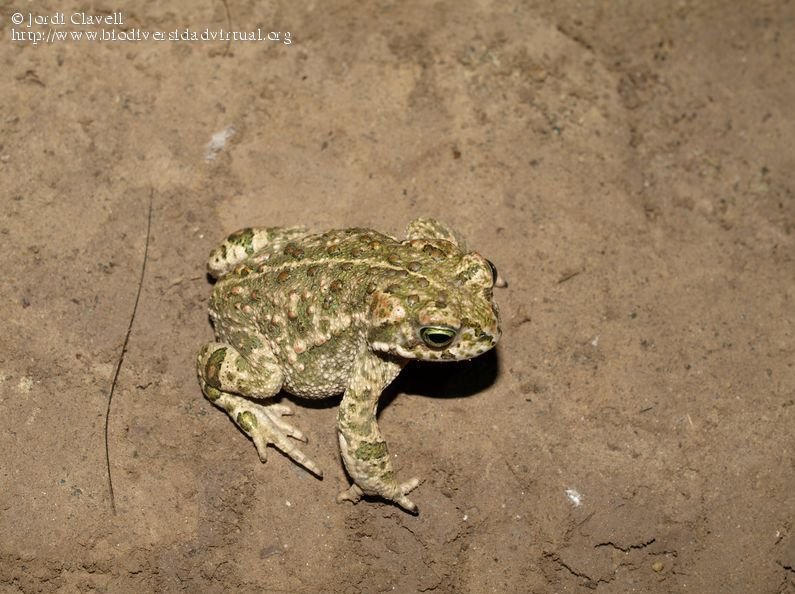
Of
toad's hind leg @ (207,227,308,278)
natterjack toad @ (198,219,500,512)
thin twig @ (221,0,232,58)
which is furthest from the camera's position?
thin twig @ (221,0,232,58)

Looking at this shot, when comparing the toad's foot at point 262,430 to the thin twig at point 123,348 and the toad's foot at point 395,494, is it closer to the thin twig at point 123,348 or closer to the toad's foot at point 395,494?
the toad's foot at point 395,494

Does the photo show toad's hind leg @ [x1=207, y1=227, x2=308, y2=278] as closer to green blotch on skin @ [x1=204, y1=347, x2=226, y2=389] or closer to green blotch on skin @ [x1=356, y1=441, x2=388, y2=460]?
green blotch on skin @ [x1=204, y1=347, x2=226, y2=389]

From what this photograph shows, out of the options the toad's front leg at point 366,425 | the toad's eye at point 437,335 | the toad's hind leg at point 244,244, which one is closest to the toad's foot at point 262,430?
the toad's front leg at point 366,425

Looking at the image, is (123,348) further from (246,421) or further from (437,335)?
(437,335)

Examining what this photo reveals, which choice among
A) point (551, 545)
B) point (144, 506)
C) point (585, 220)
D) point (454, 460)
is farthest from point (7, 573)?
point (585, 220)

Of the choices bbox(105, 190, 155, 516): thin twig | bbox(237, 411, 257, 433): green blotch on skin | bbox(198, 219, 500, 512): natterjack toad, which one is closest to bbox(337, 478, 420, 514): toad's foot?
bbox(198, 219, 500, 512): natterjack toad

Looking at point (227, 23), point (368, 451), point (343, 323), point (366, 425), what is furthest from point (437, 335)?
point (227, 23)
